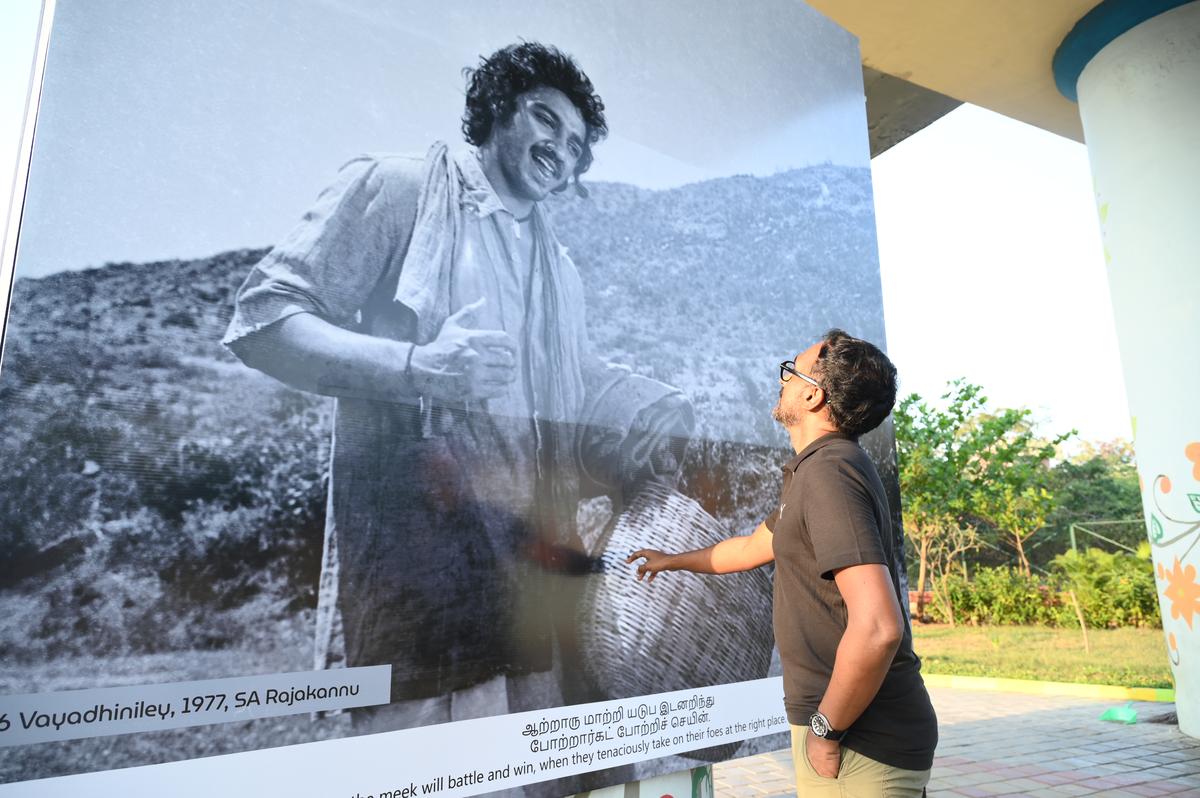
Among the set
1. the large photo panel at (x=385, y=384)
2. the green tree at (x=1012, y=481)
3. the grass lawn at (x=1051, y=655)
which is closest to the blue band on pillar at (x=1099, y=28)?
the large photo panel at (x=385, y=384)

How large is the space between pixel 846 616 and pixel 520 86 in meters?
1.57

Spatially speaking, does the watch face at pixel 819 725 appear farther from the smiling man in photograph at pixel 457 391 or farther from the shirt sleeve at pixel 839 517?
the smiling man in photograph at pixel 457 391

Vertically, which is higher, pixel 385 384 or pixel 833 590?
pixel 385 384

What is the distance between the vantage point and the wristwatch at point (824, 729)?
1.32 m

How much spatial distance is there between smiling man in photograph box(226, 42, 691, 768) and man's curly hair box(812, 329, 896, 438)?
685mm

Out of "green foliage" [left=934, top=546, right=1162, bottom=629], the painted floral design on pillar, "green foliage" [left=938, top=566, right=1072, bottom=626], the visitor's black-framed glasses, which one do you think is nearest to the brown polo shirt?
the visitor's black-framed glasses

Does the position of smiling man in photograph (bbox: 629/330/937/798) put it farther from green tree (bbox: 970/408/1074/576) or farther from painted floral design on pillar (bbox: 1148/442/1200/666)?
green tree (bbox: 970/408/1074/576)

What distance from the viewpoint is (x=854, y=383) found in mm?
1565

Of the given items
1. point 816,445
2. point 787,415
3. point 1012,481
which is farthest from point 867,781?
point 1012,481

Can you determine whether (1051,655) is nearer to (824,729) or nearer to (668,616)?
(668,616)

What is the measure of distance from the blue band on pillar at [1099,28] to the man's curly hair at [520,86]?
3.83 m

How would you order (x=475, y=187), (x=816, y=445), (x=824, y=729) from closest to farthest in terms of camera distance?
(x=824, y=729) < (x=816, y=445) < (x=475, y=187)

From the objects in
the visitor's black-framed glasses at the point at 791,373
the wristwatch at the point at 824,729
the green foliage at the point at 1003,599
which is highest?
the visitor's black-framed glasses at the point at 791,373

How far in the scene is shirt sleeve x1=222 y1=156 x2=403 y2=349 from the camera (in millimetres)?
1547
